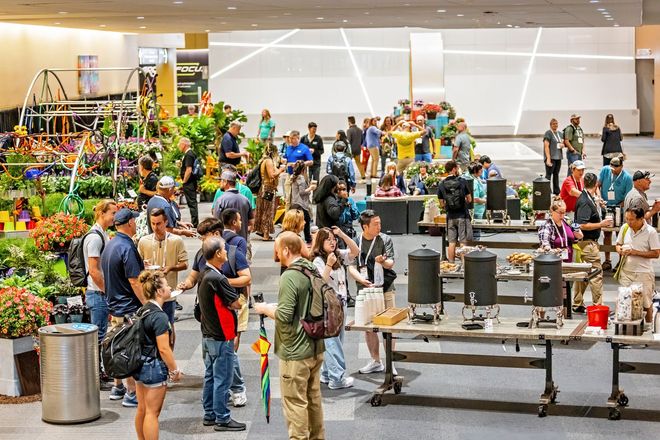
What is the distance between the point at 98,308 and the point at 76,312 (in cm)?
46

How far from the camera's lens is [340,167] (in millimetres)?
17266

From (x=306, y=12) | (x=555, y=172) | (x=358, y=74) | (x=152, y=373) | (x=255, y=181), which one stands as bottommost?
(x=152, y=373)

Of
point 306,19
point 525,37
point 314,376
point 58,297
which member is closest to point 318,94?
point 525,37

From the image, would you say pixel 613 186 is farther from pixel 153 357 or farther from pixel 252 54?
pixel 252 54

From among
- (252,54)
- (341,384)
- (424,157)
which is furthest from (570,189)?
(252,54)

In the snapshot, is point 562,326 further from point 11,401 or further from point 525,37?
point 525,37

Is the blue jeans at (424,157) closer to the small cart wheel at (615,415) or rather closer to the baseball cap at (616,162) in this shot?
the baseball cap at (616,162)

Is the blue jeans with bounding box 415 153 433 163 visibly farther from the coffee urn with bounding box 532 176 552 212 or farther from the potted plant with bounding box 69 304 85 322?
the potted plant with bounding box 69 304 85 322

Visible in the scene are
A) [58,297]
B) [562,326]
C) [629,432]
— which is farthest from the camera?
[58,297]

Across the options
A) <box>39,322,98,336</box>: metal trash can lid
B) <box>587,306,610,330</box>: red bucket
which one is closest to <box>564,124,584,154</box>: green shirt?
<box>587,306,610,330</box>: red bucket

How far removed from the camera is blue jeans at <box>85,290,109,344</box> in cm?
929

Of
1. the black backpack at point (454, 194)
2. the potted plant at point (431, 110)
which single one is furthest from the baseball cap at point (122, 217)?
the potted plant at point (431, 110)

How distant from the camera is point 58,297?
33.3 ft

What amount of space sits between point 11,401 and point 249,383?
1973mm
